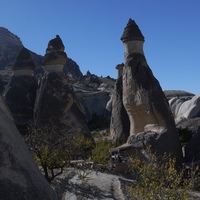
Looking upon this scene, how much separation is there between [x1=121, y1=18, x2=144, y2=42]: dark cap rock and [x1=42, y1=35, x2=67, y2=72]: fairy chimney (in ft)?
9.60

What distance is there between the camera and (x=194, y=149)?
462 inches

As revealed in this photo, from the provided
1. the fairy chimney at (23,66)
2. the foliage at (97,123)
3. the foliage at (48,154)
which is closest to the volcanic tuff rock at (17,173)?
the foliage at (48,154)

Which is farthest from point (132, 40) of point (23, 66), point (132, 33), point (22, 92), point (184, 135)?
point (23, 66)

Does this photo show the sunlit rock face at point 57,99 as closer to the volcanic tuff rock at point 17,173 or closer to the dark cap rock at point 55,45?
the dark cap rock at point 55,45

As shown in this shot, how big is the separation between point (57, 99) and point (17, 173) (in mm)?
11260

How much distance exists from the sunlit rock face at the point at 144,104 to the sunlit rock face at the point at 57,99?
6.95ft

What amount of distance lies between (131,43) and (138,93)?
1.84 metres

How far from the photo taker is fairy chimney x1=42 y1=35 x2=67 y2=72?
14594 millimetres

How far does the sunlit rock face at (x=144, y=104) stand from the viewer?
37.0 ft

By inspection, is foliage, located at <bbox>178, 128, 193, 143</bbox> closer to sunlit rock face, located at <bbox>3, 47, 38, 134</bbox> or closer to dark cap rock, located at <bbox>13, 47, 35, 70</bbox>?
sunlit rock face, located at <bbox>3, 47, 38, 134</bbox>

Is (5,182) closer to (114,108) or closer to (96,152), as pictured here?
(96,152)

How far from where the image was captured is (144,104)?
12.0 m

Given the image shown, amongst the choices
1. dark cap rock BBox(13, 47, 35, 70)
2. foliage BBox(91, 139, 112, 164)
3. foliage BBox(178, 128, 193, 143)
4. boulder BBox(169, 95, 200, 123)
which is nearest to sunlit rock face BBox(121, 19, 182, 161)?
foliage BBox(91, 139, 112, 164)

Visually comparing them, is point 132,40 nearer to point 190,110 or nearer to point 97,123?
point 190,110
